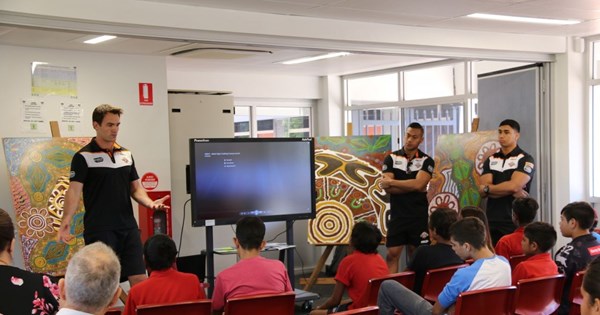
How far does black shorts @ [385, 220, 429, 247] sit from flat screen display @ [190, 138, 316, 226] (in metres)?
0.83

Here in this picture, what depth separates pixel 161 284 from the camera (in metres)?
4.01

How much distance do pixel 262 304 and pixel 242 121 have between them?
22.7 feet

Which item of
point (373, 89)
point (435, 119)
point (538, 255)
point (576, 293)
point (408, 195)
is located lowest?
point (576, 293)

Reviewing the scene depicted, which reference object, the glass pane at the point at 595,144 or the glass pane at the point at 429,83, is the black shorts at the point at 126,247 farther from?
the glass pane at the point at 429,83

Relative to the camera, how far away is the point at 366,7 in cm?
575

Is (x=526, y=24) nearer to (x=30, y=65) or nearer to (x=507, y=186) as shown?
(x=507, y=186)

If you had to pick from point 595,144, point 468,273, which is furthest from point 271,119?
point 468,273

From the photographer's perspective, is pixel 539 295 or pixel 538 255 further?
pixel 538 255

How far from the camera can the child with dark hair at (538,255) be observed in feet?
15.3

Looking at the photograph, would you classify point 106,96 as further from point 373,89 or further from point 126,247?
point 373,89

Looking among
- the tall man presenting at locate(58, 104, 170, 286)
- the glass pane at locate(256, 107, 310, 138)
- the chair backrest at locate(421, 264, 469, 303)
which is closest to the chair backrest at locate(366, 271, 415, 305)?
the chair backrest at locate(421, 264, 469, 303)

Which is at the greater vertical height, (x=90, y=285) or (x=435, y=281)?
(x=90, y=285)

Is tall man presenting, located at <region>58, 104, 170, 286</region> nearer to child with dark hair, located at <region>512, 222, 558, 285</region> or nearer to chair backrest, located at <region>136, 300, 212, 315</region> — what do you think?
chair backrest, located at <region>136, 300, 212, 315</region>

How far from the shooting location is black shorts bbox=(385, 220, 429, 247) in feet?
22.4
